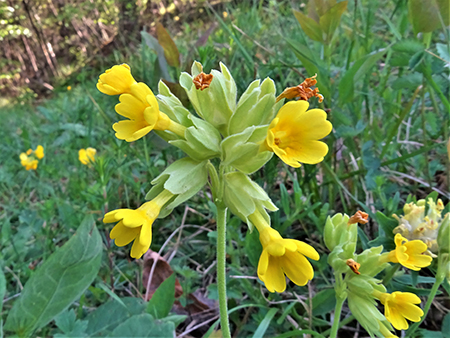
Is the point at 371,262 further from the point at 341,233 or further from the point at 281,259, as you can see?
the point at 281,259

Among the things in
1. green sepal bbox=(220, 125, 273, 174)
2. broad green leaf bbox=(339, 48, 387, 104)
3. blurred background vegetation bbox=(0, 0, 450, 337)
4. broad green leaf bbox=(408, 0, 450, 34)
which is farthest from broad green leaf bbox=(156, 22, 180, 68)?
green sepal bbox=(220, 125, 273, 174)

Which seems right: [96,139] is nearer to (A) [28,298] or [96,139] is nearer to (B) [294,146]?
(A) [28,298]

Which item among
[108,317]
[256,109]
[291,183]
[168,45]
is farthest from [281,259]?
[168,45]

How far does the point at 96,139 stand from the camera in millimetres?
3803

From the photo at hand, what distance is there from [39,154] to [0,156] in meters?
1.10

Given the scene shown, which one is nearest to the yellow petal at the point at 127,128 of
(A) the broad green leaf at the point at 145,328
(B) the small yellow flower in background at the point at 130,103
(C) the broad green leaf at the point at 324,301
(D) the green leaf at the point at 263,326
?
(B) the small yellow flower in background at the point at 130,103

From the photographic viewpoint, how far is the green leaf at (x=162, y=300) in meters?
1.41

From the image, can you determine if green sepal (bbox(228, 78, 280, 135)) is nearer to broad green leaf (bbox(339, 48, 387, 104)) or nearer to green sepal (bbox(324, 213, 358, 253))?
green sepal (bbox(324, 213, 358, 253))

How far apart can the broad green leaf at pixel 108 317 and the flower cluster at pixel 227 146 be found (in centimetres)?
65

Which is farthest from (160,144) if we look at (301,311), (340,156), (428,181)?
(428,181)

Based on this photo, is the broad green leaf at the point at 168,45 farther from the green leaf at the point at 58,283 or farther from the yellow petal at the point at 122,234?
the yellow petal at the point at 122,234

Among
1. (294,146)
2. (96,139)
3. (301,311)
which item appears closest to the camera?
(294,146)

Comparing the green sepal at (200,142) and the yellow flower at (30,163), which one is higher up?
the green sepal at (200,142)

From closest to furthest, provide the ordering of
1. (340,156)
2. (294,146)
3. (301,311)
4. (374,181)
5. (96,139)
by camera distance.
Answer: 1. (294,146)
2. (301,311)
3. (374,181)
4. (340,156)
5. (96,139)
